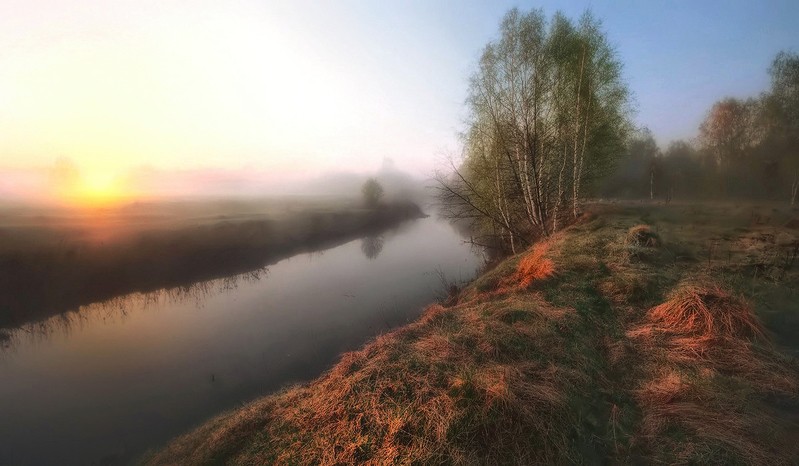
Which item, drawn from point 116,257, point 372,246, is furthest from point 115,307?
point 372,246

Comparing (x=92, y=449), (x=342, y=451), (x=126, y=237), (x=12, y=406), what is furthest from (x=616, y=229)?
(x=126, y=237)

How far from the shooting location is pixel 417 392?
5016mm

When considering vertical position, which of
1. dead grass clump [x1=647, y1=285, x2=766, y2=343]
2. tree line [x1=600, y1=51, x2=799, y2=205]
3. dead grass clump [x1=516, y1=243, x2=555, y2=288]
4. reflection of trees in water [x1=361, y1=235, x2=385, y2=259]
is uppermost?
tree line [x1=600, y1=51, x2=799, y2=205]

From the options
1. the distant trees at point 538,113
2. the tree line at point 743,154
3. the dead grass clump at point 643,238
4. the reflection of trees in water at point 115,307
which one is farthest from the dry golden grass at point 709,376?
the reflection of trees in water at point 115,307

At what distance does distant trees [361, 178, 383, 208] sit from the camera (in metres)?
64.6

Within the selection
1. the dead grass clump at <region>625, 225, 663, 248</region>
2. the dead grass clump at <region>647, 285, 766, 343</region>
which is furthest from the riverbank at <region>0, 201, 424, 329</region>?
the dead grass clump at <region>647, 285, 766, 343</region>

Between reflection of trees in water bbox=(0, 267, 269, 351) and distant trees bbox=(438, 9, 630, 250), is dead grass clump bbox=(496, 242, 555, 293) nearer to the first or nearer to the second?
distant trees bbox=(438, 9, 630, 250)

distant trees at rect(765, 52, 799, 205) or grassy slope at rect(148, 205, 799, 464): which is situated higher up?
distant trees at rect(765, 52, 799, 205)

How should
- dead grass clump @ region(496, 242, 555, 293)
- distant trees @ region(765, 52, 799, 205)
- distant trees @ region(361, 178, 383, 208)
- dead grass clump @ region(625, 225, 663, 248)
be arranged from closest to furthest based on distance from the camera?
dead grass clump @ region(496, 242, 555, 293) < dead grass clump @ region(625, 225, 663, 248) < distant trees @ region(765, 52, 799, 205) < distant trees @ region(361, 178, 383, 208)

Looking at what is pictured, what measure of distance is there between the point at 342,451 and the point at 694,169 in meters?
38.9

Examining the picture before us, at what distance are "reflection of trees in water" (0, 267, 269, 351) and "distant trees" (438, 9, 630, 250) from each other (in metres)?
17.6

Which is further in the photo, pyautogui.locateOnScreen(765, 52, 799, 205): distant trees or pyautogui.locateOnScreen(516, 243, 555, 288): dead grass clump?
pyautogui.locateOnScreen(765, 52, 799, 205): distant trees

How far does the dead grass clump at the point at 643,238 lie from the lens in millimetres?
10938

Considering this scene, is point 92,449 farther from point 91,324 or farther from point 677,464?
point 677,464
